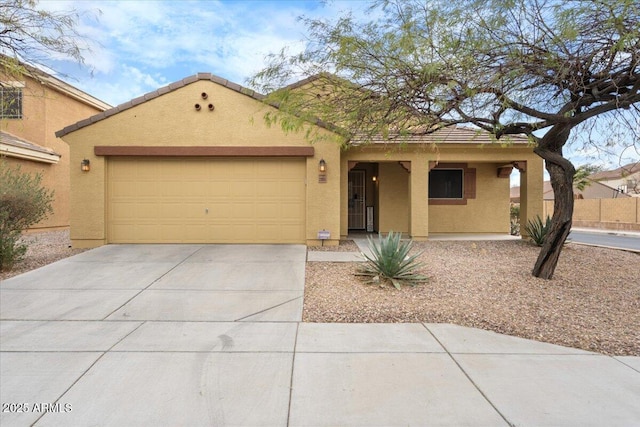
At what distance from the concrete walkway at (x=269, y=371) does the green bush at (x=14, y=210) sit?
2.25 meters

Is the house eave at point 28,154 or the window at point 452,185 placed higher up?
the house eave at point 28,154

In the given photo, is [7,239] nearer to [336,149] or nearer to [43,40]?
[43,40]

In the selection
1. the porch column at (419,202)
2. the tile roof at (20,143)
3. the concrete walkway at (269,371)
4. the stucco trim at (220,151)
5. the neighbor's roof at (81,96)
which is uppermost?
the neighbor's roof at (81,96)

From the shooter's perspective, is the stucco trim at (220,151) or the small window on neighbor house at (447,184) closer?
the stucco trim at (220,151)

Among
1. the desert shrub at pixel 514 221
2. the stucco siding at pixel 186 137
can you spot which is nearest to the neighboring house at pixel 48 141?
the stucco siding at pixel 186 137

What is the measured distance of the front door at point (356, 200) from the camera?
1541 centimetres

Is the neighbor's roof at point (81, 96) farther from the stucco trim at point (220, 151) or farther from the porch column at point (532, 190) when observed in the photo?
the porch column at point (532, 190)

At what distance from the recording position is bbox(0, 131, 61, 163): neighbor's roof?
43.6 feet

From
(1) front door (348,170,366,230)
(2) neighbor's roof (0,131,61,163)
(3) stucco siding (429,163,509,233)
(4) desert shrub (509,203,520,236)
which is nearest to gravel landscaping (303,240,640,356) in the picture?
(3) stucco siding (429,163,509,233)

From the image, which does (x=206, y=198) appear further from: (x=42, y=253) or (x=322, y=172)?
(x=42, y=253)

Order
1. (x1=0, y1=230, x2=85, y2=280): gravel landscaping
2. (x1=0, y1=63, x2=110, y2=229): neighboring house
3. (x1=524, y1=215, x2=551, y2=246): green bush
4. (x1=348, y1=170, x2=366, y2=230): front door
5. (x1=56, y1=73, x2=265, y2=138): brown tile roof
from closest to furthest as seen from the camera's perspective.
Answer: (x1=0, y1=230, x2=85, y2=280): gravel landscaping → (x1=56, y1=73, x2=265, y2=138): brown tile roof → (x1=524, y1=215, x2=551, y2=246): green bush → (x1=0, y1=63, x2=110, y2=229): neighboring house → (x1=348, y1=170, x2=366, y2=230): front door

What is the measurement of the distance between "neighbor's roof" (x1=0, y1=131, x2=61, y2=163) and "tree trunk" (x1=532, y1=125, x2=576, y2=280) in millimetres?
16634

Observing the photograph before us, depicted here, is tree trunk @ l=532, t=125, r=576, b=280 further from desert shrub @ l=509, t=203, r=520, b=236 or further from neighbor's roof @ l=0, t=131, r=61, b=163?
neighbor's roof @ l=0, t=131, r=61, b=163

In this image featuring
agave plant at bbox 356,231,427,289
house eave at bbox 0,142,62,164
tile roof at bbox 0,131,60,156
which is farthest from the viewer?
tile roof at bbox 0,131,60,156
